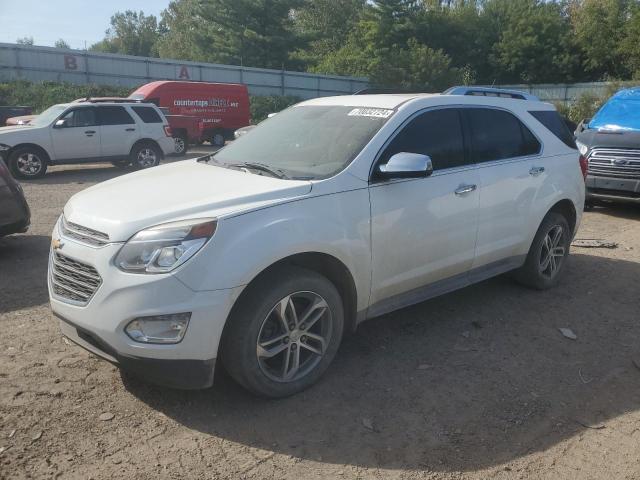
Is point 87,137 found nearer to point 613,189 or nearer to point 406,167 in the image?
point 613,189

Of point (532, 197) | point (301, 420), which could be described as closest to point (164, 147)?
point (532, 197)

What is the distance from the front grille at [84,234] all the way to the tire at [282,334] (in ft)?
2.68

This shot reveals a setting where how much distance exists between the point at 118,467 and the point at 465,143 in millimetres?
3283

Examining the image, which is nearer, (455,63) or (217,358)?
(217,358)

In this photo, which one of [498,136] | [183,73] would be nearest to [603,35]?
[183,73]

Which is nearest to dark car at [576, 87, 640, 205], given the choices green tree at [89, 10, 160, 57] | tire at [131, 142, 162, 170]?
Answer: tire at [131, 142, 162, 170]

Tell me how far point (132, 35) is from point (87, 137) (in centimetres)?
7660

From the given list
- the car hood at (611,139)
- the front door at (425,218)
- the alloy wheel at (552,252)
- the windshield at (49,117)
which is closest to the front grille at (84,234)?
the front door at (425,218)

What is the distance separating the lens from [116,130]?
46.3ft

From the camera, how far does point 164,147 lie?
15.1 metres

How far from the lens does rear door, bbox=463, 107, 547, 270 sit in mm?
4598

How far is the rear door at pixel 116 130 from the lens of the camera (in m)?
13.9

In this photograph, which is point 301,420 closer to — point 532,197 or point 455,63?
point 532,197

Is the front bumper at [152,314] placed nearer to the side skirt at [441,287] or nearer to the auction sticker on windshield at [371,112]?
the side skirt at [441,287]
